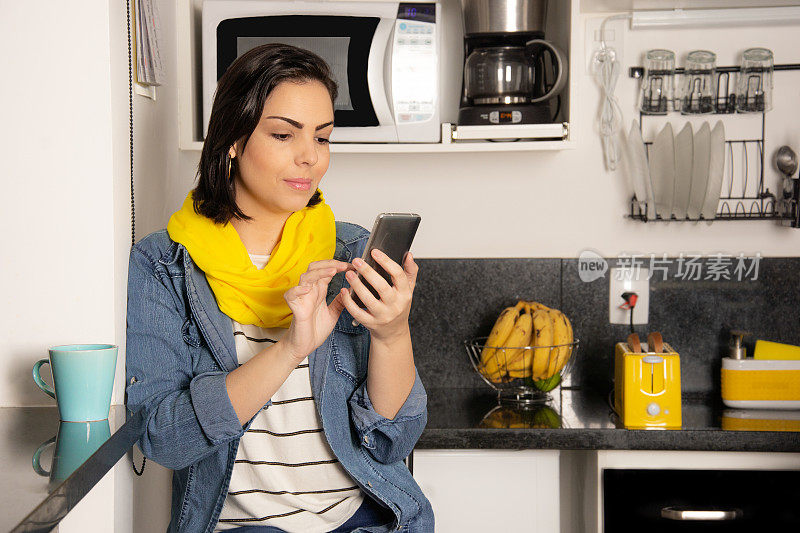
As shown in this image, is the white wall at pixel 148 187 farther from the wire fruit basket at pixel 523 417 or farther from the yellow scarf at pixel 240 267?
the wire fruit basket at pixel 523 417

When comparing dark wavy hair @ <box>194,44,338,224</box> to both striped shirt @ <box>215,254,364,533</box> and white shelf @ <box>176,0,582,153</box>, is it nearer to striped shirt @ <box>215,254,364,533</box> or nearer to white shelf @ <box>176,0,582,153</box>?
striped shirt @ <box>215,254,364,533</box>

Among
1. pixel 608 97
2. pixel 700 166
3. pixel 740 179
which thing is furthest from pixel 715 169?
pixel 608 97

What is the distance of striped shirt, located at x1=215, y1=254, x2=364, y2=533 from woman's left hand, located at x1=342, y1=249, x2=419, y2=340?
20 centimetres

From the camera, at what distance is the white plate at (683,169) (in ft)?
6.51

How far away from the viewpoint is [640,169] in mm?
2059

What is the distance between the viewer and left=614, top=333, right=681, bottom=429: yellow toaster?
1729 mm

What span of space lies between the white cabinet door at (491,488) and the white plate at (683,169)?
27.6 inches

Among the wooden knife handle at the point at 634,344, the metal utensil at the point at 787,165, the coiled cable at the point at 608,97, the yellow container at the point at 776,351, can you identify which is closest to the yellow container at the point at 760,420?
the yellow container at the point at 776,351

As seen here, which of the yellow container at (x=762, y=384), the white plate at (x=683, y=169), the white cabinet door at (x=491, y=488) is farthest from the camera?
the white plate at (x=683, y=169)

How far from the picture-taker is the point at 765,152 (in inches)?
82.3

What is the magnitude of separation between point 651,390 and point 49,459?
1.24 metres

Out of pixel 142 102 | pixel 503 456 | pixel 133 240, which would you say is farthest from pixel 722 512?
pixel 142 102

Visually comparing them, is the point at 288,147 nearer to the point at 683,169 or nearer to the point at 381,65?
the point at 381,65

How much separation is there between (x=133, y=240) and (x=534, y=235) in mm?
1149
